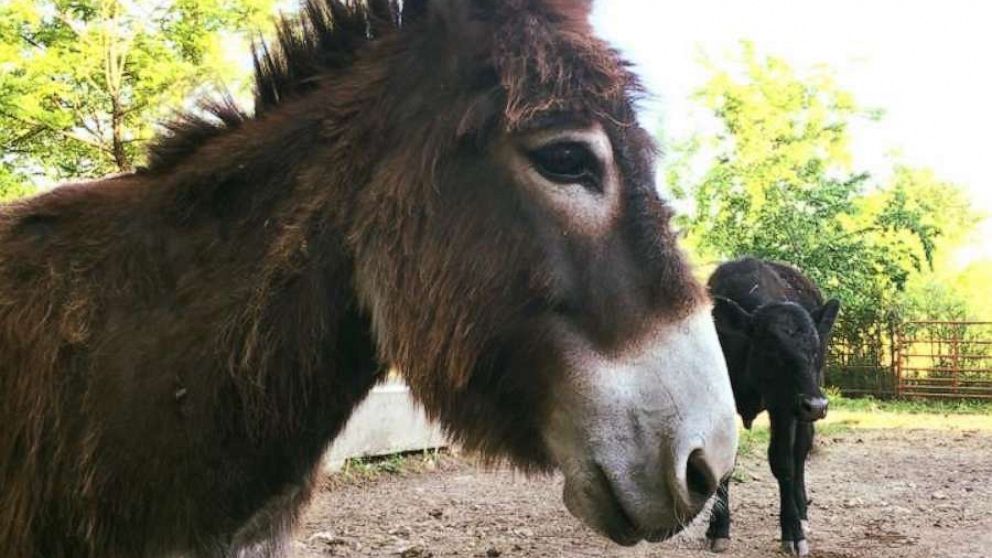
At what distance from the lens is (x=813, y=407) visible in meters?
6.05

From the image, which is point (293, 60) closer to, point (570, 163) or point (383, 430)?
point (570, 163)

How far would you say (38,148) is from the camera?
585 inches

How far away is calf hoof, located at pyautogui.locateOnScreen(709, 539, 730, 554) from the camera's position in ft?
20.0

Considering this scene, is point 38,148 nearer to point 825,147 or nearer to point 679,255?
point 679,255

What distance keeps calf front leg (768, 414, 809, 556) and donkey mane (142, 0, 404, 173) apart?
5.35 m

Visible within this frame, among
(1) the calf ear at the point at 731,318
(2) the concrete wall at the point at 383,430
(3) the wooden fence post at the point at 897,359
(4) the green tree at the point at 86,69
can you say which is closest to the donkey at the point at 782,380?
(1) the calf ear at the point at 731,318

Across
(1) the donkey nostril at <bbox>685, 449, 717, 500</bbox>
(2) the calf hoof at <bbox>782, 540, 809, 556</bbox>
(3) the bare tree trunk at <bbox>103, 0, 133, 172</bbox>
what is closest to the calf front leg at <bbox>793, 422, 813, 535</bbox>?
(2) the calf hoof at <bbox>782, 540, 809, 556</bbox>

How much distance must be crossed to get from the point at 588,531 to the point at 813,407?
1.94m

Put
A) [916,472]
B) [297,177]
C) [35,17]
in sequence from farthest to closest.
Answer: [35,17]
[916,472]
[297,177]

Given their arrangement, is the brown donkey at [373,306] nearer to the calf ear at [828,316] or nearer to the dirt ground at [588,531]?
the dirt ground at [588,531]

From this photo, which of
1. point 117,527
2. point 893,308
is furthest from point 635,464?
point 893,308

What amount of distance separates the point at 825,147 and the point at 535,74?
1063 inches

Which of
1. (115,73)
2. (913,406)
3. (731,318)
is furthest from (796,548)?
(913,406)

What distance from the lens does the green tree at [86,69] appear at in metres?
13.6
